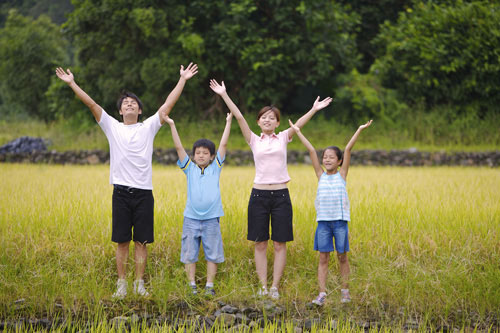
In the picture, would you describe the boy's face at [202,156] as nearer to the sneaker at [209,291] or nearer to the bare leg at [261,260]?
the bare leg at [261,260]

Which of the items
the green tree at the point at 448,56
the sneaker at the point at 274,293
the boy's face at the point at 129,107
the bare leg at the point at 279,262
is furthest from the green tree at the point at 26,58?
the sneaker at the point at 274,293

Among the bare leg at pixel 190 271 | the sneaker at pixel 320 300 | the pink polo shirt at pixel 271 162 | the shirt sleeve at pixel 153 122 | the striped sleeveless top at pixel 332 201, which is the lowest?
the sneaker at pixel 320 300

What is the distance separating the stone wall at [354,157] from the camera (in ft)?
41.2

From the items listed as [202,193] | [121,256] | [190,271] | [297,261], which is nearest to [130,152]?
[202,193]

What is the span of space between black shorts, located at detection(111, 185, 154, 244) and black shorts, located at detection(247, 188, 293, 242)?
0.96 meters

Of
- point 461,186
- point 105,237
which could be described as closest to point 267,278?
point 105,237

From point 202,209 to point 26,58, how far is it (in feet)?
68.5

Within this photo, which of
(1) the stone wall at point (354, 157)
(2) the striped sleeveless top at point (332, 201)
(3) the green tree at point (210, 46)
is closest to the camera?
(2) the striped sleeveless top at point (332, 201)

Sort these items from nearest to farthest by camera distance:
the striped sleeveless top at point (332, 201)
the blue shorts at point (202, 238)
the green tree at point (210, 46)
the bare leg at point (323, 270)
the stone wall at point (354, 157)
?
1. the striped sleeveless top at point (332, 201)
2. the bare leg at point (323, 270)
3. the blue shorts at point (202, 238)
4. the stone wall at point (354, 157)
5. the green tree at point (210, 46)

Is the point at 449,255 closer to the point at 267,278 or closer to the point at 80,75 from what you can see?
the point at 267,278

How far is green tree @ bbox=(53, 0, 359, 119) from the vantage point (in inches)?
579

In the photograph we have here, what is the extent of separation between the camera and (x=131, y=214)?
14.1 ft

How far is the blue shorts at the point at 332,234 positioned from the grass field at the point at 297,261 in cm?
54

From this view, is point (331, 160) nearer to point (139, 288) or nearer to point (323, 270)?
point (323, 270)
